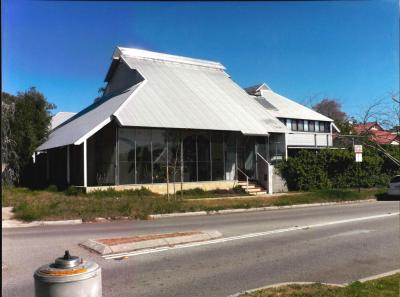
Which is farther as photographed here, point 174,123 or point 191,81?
point 191,81

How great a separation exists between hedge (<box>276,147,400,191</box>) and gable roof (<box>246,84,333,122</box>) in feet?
24.5

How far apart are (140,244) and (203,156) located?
59.3 feet

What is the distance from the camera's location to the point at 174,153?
27.4 m

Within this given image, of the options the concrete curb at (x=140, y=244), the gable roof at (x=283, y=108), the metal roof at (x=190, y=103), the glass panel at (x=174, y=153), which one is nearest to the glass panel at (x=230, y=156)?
the metal roof at (x=190, y=103)

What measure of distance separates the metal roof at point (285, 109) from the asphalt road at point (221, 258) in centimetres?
2498

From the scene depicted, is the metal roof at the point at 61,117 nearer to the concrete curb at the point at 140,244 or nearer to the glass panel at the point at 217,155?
the glass panel at the point at 217,155

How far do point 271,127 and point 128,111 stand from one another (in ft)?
32.9

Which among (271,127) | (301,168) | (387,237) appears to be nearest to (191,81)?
(271,127)

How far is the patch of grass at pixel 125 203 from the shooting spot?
1706 cm

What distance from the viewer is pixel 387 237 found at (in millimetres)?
12805

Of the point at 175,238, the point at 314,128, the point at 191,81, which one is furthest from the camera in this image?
the point at 314,128

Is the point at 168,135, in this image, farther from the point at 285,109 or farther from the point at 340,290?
the point at 340,290

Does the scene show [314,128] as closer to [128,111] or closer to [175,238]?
[128,111]

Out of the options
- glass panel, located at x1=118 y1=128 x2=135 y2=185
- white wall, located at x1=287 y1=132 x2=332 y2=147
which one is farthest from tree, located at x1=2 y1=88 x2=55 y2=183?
white wall, located at x1=287 y1=132 x2=332 y2=147
